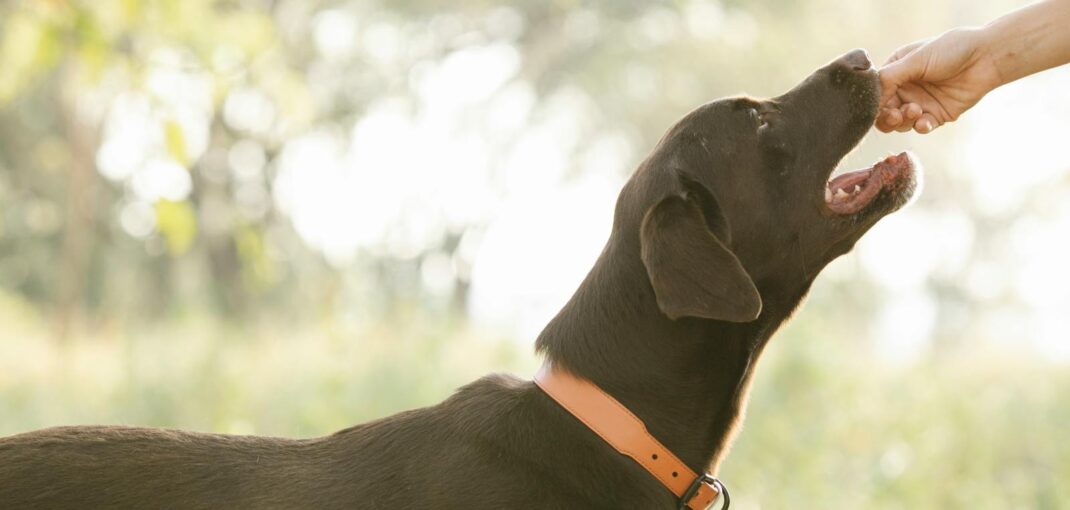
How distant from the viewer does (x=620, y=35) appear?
20.5 m

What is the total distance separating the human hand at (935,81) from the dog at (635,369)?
31 centimetres

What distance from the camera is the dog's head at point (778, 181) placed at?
12.9ft

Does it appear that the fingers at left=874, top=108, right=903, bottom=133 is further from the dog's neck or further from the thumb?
the dog's neck

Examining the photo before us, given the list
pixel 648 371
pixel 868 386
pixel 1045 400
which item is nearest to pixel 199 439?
pixel 648 371

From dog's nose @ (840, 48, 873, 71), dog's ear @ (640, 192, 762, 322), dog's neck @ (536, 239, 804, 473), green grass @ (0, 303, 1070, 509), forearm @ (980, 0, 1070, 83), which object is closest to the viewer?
dog's ear @ (640, 192, 762, 322)

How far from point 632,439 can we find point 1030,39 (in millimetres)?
2175

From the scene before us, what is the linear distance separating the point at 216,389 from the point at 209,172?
1468 centimetres

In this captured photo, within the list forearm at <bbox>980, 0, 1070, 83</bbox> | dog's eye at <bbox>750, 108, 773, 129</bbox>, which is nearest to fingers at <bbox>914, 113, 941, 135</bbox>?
forearm at <bbox>980, 0, 1070, 83</bbox>

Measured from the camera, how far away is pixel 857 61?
168 inches

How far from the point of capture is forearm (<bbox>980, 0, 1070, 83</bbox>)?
444 centimetres

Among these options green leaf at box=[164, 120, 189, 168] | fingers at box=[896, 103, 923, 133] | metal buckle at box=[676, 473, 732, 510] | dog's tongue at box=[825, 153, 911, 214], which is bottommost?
metal buckle at box=[676, 473, 732, 510]

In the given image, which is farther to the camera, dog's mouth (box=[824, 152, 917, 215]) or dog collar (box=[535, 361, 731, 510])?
dog's mouth (box=[824, 152, 917, 215])

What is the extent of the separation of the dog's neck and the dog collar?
70mm

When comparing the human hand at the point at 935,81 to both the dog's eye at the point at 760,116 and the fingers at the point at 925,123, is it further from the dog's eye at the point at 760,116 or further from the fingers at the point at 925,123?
the dog's eye at the point at 760,116
